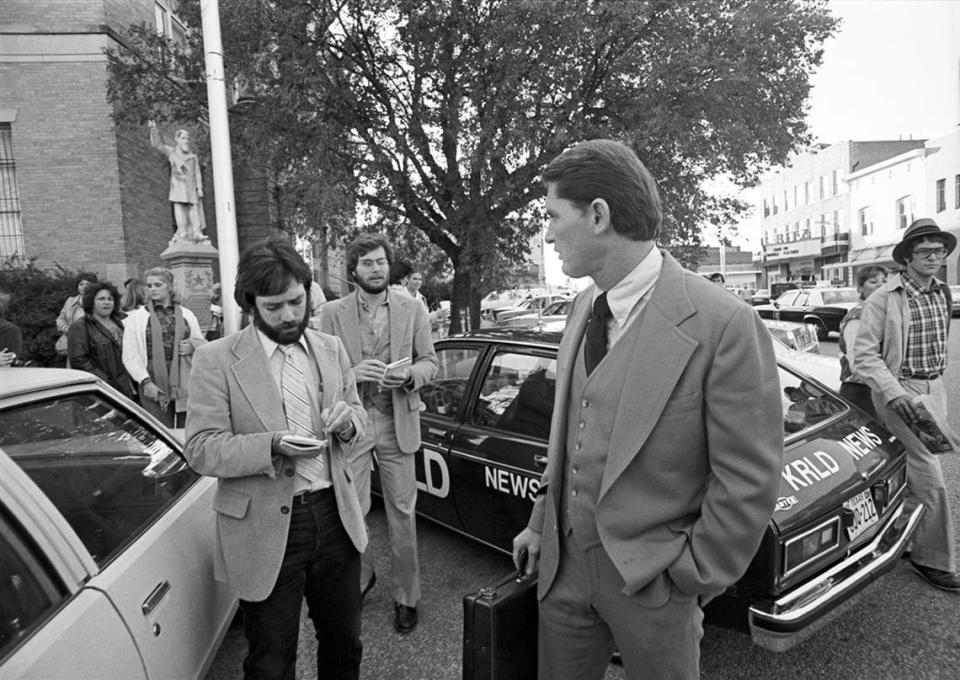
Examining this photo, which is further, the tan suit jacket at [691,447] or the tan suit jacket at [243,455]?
the tan suit jacket at [243,455]

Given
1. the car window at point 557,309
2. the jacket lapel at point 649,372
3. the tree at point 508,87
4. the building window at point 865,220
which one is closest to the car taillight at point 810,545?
the jacket lapel at point 649,372

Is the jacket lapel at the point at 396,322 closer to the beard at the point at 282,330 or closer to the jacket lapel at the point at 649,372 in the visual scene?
the beard at the point at 282,330

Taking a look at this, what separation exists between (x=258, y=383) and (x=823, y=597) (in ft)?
7.59

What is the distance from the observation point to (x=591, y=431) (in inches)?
60.1

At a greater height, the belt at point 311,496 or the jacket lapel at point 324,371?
the jacket lapel at point 324,371

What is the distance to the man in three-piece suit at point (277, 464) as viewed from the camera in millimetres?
1976

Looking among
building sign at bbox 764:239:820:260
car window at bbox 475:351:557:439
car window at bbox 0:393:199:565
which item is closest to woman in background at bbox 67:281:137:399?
car window at bbox 0:393:199:565

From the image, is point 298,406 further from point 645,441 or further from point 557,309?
point 557,309

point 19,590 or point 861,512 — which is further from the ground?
point 19,590

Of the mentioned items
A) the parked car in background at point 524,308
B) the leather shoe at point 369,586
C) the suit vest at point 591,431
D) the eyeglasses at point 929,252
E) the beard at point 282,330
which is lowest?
the leather shoe at point 369,586

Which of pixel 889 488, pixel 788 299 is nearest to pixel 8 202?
pixel 889 488

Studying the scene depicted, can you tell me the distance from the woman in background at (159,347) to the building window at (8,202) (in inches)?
466

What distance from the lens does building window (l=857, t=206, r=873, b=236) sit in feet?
123

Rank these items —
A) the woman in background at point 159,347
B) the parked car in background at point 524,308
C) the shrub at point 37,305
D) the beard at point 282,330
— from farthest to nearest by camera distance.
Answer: the parked car in background at point 524,308 < the shrub at point 37,305 < the woman in background at point 159,347 < the beard at point 282,330
